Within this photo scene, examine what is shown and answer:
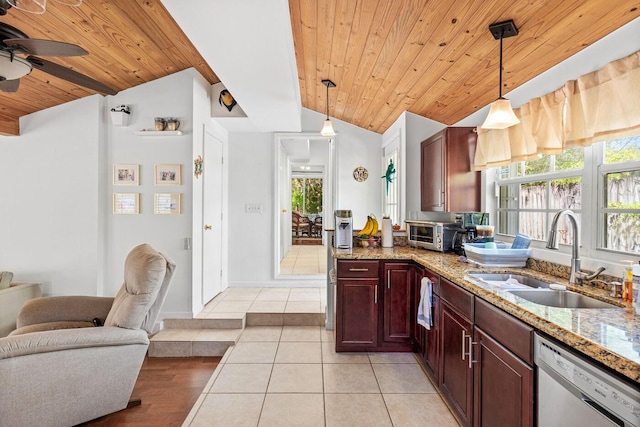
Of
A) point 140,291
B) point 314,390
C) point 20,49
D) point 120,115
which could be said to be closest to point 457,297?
point 314,390

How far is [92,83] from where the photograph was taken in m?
2.24

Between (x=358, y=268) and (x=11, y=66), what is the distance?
2604 millimetres

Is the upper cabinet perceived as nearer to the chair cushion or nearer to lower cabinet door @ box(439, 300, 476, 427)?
lower cabinet door @ box(439, 300, 476, 427)

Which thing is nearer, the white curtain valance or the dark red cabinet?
the white curtain valance

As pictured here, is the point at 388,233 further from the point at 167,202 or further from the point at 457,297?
the point at 167,202

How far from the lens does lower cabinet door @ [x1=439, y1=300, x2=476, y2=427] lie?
1908 mm

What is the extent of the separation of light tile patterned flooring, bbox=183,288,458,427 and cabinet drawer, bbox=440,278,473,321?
0.73 m

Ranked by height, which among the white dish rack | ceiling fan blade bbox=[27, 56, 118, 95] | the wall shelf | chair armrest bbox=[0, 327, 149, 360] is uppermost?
ceiling fan blade bbox=[27, 56, 118, 95]

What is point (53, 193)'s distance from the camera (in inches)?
141

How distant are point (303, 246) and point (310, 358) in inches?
251

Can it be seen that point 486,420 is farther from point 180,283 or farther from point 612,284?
point 180,283

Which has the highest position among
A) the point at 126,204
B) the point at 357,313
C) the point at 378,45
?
the point at 378,45

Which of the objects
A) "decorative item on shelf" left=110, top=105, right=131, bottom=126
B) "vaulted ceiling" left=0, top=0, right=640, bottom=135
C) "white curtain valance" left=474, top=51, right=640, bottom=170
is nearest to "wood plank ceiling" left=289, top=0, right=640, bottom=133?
"vaulted ceiling" left=0, top=0, right=640, bottom=135

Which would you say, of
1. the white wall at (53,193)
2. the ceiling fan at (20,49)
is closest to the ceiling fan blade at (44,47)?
the ceiling fan at (20,49)
